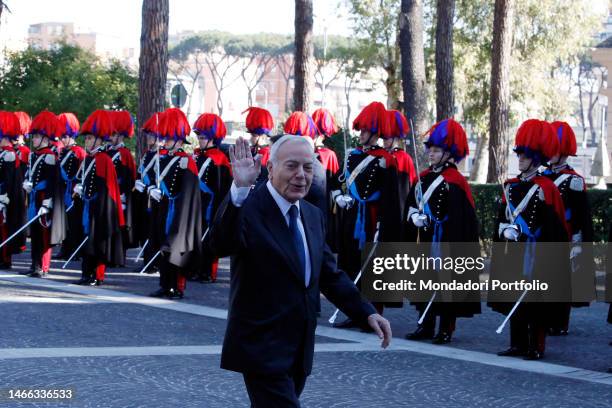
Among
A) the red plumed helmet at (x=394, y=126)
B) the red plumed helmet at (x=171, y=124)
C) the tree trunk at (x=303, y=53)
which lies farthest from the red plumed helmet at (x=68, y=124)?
the red plumed helmet at (x=394, y=126)

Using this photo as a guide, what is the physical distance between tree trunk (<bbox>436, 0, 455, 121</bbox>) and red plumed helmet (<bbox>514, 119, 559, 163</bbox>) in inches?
451

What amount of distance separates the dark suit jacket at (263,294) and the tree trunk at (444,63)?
17.1m

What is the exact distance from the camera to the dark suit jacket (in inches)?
204

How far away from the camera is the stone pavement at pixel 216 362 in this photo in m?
8.32

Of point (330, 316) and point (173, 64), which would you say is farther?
point (173, 64)

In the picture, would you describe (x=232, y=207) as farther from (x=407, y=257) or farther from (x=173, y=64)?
(x=173, y=64)

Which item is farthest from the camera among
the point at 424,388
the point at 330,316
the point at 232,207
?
the point at 330,316

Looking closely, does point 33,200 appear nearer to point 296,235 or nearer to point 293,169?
point 296,235

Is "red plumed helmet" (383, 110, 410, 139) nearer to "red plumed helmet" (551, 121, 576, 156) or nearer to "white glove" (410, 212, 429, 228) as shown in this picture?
"white glove" (410, 212, 429, 228)

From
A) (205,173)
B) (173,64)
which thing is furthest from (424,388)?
(173,64)

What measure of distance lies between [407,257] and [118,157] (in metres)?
5.90

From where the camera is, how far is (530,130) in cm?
1060

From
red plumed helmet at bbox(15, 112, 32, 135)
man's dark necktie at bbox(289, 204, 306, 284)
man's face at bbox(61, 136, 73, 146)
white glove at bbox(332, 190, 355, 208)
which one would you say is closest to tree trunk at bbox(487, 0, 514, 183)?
man's face at bbox(61, 136, 73, 146)

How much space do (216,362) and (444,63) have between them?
45.0ft
